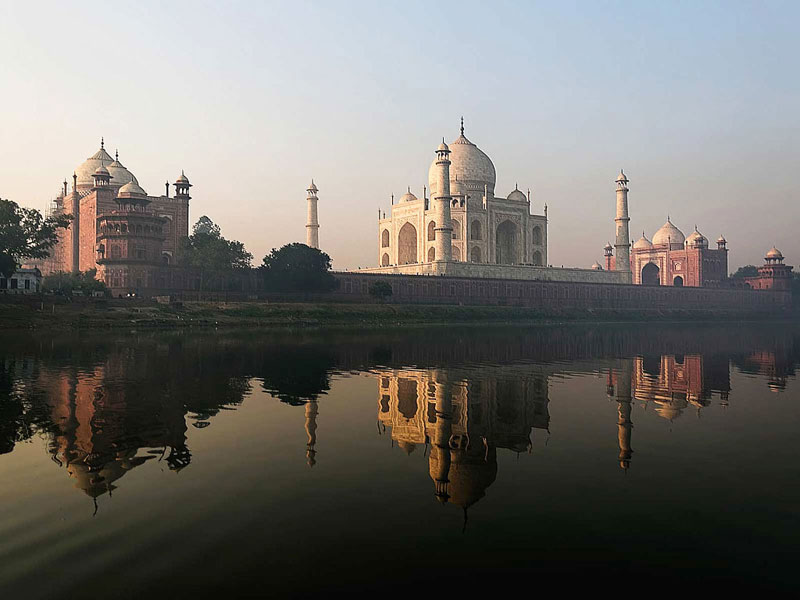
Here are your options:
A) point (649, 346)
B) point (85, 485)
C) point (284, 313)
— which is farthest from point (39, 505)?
point (284, 313)

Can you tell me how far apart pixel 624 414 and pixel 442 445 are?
4.94 metres

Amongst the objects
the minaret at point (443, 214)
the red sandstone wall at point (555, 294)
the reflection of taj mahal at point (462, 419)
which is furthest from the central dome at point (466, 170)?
the reflection of taj mahal at point (462, 419)

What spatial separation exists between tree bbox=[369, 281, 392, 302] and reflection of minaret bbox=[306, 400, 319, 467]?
45.8 meters

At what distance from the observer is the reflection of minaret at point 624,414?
9.83 meters

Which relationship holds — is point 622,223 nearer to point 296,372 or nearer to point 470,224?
point 470,224

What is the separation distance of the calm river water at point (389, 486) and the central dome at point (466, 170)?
206 feet

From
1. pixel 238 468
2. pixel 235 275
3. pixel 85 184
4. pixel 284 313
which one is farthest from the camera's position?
pixel 85 184

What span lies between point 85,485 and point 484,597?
5.33 metres

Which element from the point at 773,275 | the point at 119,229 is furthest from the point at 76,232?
the point at 773,275

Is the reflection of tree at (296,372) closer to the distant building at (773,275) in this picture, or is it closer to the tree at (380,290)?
the tree at (380,290)

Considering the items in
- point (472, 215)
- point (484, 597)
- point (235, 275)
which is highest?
point (472, 215)

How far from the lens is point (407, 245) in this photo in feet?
266

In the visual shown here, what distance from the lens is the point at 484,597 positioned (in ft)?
17.1

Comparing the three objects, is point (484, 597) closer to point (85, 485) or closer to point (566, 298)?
point (85, 485)
